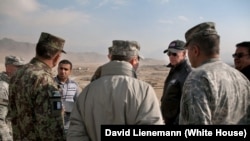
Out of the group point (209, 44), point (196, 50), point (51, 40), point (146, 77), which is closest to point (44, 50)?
point (51, 40)

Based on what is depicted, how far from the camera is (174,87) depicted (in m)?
4.16

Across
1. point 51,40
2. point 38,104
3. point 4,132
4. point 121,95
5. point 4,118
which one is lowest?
point 4,132

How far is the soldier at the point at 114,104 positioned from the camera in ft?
8.41

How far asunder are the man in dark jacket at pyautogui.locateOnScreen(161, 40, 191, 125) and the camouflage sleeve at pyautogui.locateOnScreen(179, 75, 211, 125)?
1412 mm

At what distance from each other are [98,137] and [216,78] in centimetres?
109

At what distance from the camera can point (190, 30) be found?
10.1ft

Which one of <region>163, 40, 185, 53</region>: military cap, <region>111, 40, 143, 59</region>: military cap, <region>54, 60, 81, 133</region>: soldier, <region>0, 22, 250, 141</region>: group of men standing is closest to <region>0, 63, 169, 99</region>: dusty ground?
<region>54, 60, 81, 133</region>: soldier

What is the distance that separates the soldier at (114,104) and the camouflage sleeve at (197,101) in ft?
0.83

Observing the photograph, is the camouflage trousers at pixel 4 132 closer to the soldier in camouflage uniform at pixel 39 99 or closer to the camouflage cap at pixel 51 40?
the soldier in camouflage uniform at pixel 39 99

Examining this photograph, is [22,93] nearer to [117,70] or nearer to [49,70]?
[49,70]

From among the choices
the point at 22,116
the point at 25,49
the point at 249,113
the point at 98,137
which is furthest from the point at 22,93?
the point at 25,49

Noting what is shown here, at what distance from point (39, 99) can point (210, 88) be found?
63.6 inches

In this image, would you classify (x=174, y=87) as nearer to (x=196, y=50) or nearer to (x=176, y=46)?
(x=176, y=46)

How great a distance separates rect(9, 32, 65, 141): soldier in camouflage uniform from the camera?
125 inches
